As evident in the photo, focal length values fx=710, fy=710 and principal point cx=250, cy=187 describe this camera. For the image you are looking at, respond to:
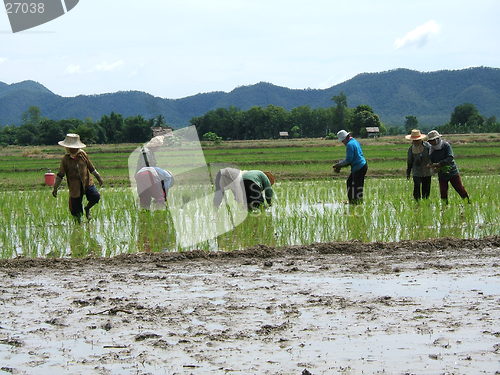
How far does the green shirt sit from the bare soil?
178cm

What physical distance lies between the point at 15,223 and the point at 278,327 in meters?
5.27

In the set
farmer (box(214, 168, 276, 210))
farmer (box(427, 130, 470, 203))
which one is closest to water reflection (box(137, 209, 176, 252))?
farmer (box(214, 168, 276, 210))

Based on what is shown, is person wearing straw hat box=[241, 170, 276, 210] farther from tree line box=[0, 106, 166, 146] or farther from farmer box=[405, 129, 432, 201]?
tree line box=[0, 106, 166, 146]

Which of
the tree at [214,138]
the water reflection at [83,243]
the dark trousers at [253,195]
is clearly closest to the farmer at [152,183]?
the water reflection at [83,243]

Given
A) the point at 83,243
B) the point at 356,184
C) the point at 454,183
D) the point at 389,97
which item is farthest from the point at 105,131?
the point at 389,97

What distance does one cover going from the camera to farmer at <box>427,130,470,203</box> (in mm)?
8836

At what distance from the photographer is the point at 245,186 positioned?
7.96 m

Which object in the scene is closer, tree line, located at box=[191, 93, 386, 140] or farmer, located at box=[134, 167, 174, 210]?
farmer, located at box=[134, 167, 174, 210]

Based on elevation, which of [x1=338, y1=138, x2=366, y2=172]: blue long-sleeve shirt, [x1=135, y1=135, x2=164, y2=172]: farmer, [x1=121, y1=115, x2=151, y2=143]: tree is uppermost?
[x1=121, y1=115, x2=151, y2=143]: tree

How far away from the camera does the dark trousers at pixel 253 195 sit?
7.94 meters

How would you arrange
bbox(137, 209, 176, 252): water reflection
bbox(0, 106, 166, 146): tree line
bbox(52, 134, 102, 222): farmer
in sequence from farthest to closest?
1. bbox(0, 106, 166, 146): tree line
2. bbox(52, 134, 102, 222): farmer
3. bbox(137, 209, 176, 252): water reflection

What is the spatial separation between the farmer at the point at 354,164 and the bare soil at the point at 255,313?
9.10 ft

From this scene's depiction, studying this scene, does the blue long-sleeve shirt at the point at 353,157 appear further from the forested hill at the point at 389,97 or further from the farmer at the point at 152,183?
the forested hill at the point at 389,97

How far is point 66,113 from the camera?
19538 cm
